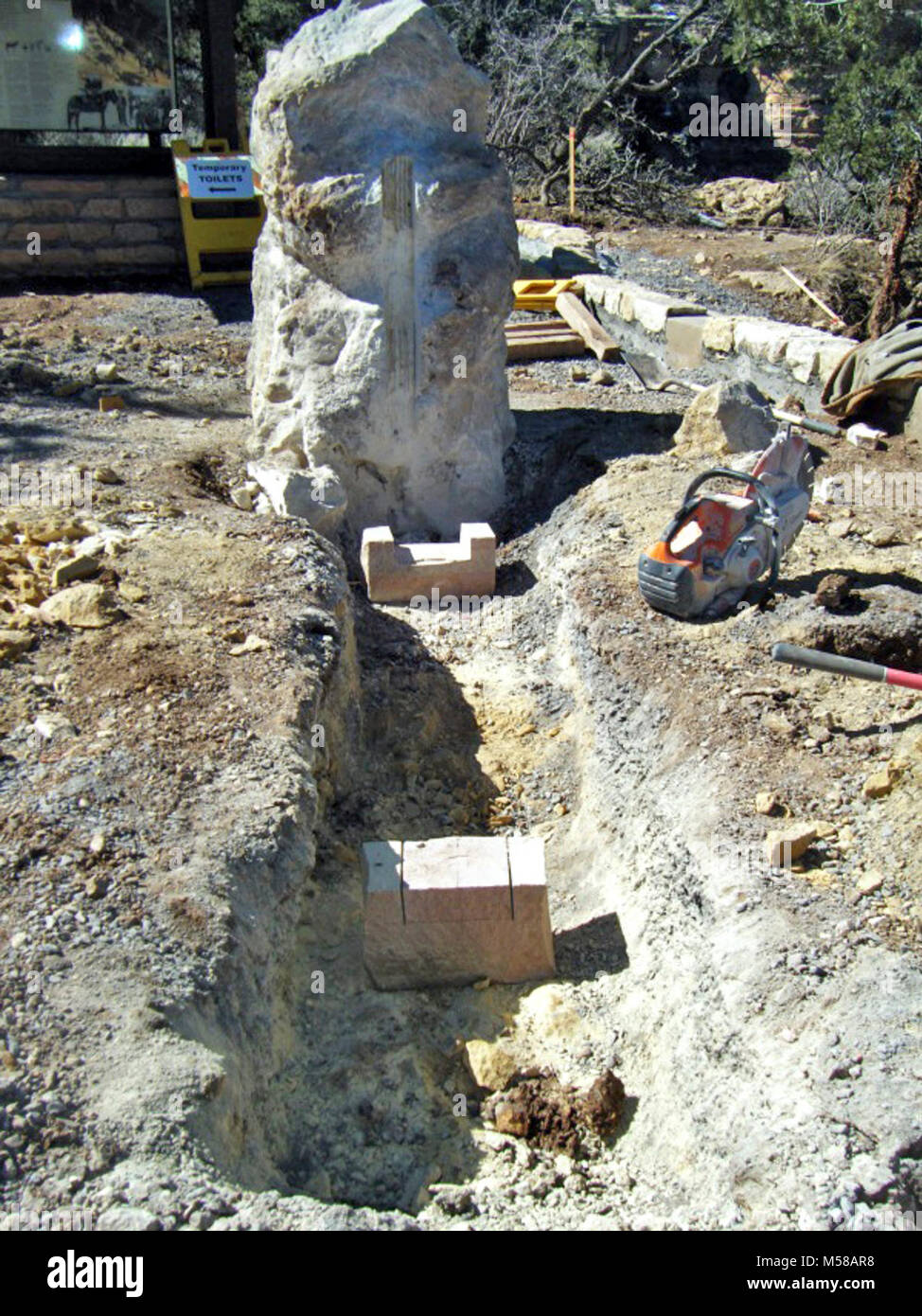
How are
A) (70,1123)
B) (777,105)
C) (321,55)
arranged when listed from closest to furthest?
(70,1123) → (321,55) → (777,105)

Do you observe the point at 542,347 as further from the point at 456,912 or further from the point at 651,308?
the point at 456,912

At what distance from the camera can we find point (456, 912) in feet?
13.8

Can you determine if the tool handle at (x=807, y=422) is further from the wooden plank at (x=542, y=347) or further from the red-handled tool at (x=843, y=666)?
the red-handled tool at (x=843, y=666)

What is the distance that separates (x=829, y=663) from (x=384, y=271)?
3.63 metres

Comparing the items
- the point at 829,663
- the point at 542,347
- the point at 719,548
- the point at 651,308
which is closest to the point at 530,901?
the point at 829,663

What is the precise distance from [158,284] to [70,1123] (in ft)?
34.6

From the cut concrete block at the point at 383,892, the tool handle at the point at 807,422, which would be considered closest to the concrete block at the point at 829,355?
the tool handle at the point at 807,422

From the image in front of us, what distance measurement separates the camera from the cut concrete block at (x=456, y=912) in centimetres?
418

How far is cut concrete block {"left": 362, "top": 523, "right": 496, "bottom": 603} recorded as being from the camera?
6.72 meters

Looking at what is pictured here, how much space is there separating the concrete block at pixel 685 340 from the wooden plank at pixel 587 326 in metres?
0.48

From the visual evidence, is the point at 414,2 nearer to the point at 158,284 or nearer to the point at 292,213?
the point at 292,213

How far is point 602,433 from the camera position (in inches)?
313

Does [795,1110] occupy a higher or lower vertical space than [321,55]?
lower

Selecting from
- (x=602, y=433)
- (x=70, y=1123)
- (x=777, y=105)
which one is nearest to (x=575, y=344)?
(x=602, y=433)
